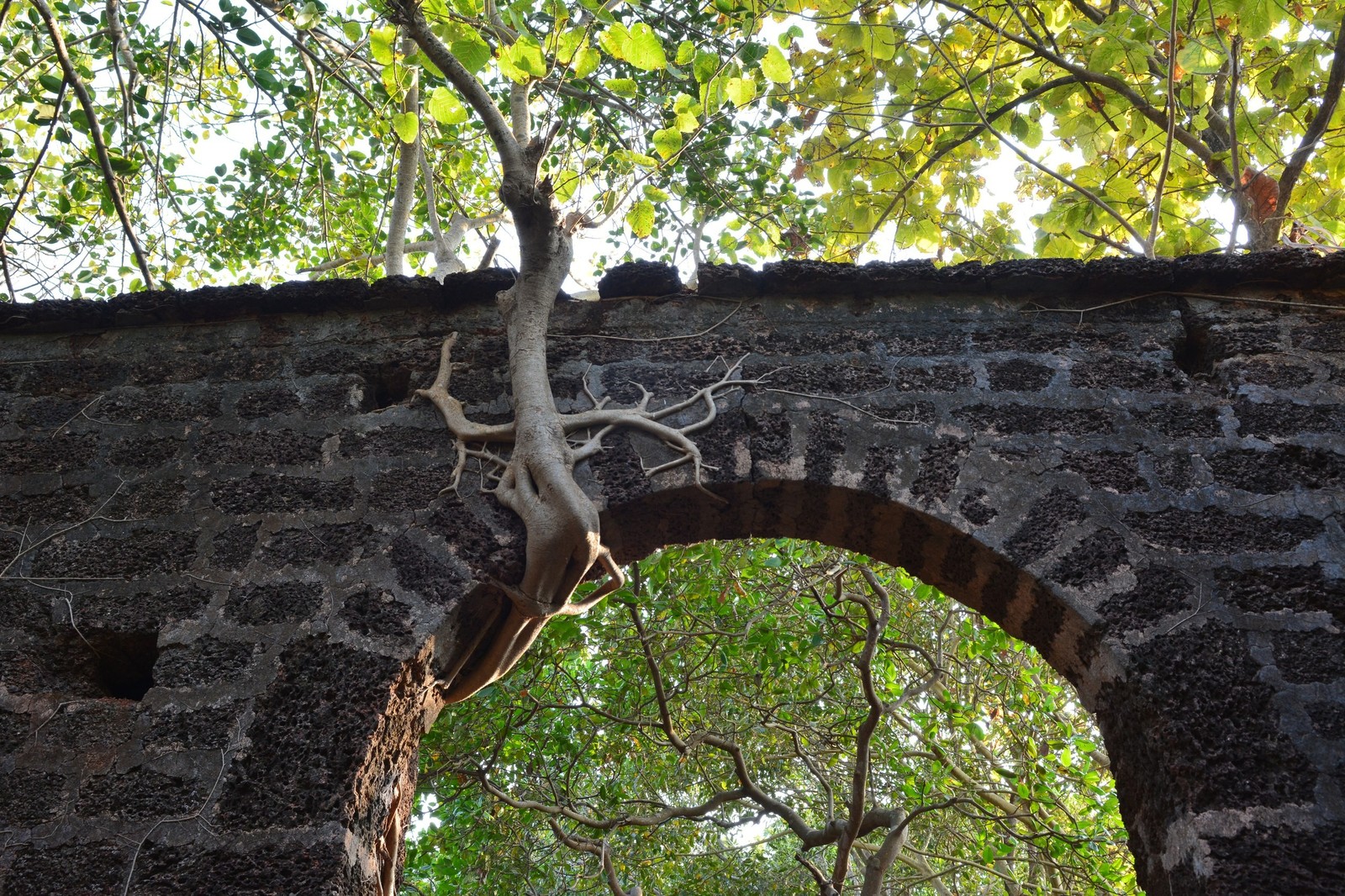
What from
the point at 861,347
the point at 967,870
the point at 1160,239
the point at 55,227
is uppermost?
the point at 1160,239

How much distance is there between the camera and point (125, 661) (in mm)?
2268

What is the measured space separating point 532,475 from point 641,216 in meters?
1.14

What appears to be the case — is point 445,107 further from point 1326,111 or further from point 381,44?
point 1326,111

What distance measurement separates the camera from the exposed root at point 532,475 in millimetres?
2240

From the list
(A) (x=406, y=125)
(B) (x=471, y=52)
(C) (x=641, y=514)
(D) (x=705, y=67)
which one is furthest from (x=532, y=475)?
(D) (x=705, y=67)

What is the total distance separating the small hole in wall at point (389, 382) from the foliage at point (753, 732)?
190cm

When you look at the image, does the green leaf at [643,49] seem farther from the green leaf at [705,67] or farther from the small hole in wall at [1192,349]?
the small hole in wall at [1192,349]

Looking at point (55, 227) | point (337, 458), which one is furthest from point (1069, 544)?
point (55, 227)

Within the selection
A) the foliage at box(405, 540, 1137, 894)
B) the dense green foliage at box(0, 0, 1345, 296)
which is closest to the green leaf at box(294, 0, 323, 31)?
the dense green foliage at box(0, 0, 1345, 296)

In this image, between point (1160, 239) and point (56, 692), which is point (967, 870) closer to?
point (1160, 239)

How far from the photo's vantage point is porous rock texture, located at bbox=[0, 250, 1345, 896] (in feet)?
6.31

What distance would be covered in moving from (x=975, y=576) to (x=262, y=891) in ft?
5.34

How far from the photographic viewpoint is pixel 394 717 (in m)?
2.09

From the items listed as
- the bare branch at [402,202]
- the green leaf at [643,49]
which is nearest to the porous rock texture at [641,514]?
the green leaf at [643,49]
